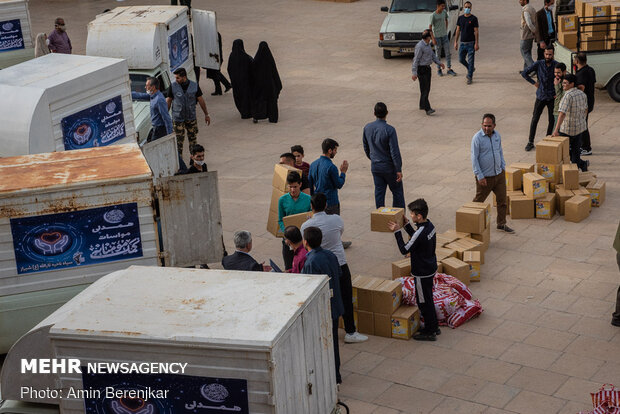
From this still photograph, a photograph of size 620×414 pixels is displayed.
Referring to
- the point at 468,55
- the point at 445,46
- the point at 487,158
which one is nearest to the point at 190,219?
the point at 487,158

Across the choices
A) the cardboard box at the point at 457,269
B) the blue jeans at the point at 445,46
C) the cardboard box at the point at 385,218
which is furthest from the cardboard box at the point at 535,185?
the blue jeans at the point at 445,46

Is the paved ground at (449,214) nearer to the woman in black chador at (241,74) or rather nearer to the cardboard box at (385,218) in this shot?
the woman in black chador at (241,74)

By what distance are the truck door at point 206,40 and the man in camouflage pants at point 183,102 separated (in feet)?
12.6

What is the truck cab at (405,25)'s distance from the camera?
2100cm

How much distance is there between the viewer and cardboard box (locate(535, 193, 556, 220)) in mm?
12328

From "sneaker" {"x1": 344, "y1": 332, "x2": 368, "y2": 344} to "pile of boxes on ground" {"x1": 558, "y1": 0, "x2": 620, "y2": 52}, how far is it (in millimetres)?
9667

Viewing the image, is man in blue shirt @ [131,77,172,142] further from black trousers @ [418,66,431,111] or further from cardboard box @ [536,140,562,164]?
black trousers @ [418,66,431,111]

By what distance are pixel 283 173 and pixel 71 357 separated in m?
5.13

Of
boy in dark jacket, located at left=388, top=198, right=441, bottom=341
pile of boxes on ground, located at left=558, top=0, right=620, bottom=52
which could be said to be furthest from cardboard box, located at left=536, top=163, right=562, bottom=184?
pile of boxes on ground, located at left=558, top=0, right=620, bottom=52

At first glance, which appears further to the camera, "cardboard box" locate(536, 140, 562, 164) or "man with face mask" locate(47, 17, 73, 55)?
"man with face mask" locate(47, 17, 73, 55)

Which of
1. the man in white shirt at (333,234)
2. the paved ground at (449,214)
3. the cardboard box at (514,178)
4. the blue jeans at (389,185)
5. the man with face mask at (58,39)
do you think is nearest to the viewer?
the paved ground at (449,214)

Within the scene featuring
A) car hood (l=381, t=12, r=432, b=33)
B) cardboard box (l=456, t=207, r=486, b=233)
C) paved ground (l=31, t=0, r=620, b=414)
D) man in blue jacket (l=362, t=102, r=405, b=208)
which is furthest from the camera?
car hood (l=381, t=12, r=432, b=33)

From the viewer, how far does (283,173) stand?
1113cm

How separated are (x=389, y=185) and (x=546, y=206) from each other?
2249 millimetres
